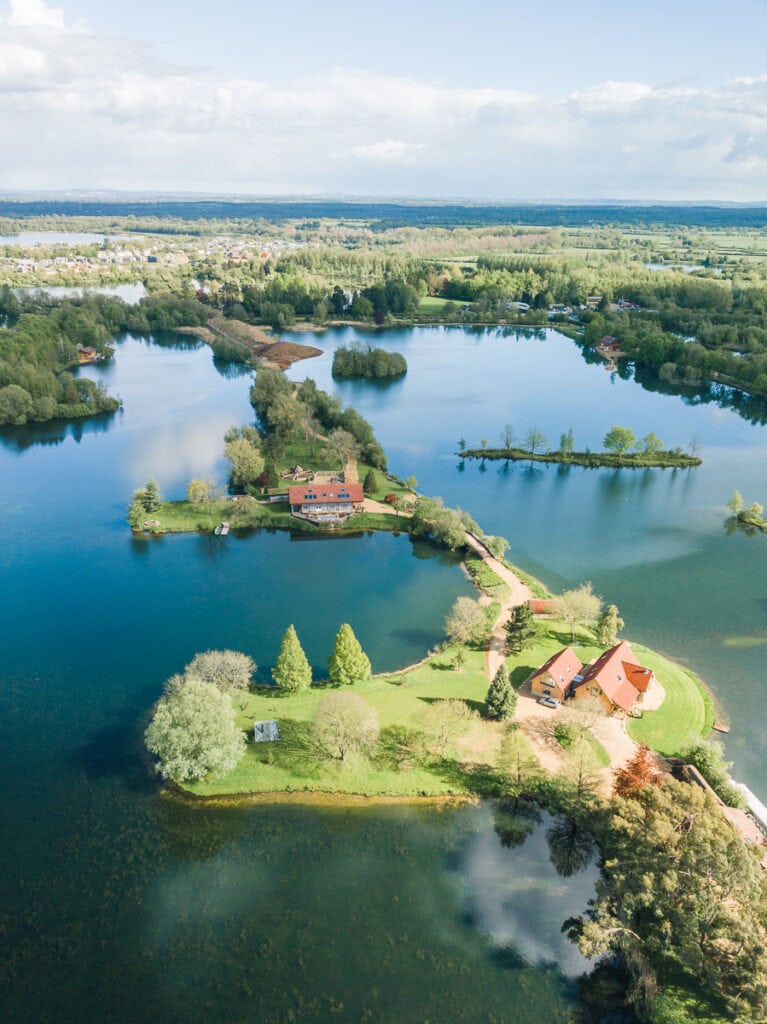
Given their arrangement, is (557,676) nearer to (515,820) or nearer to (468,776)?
(468,776)

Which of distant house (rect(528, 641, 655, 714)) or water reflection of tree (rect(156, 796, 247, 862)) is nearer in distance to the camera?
water reflection of tree (rect(156, 796, 247, 862))

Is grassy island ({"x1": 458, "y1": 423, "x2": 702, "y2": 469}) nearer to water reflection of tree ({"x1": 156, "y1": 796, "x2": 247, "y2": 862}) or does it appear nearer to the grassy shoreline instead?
the grassy shoreline

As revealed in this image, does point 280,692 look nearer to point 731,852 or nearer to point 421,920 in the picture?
point 421,920

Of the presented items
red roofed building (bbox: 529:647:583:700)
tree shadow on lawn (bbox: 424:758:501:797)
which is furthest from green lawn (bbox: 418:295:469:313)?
tree shadow on lawn (bbox: 424:758:501:797)

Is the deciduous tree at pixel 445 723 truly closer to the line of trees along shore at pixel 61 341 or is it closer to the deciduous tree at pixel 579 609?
the deciduous tree at pixel 579 609

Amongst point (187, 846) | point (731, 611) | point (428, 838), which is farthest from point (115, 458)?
point (731, 611)

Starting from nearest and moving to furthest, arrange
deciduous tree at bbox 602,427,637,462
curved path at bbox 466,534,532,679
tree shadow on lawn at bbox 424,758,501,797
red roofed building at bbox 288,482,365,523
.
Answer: tree shadow on lawn at bbox 424,758,501,797 → curved path at bbox 466,534,532,679 → red roofed building at bbox 288,482,365,523 → deciduous tree at bbox 602,427,637,462

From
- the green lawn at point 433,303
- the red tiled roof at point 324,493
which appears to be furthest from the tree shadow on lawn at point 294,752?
the green lawn at point 433,303
